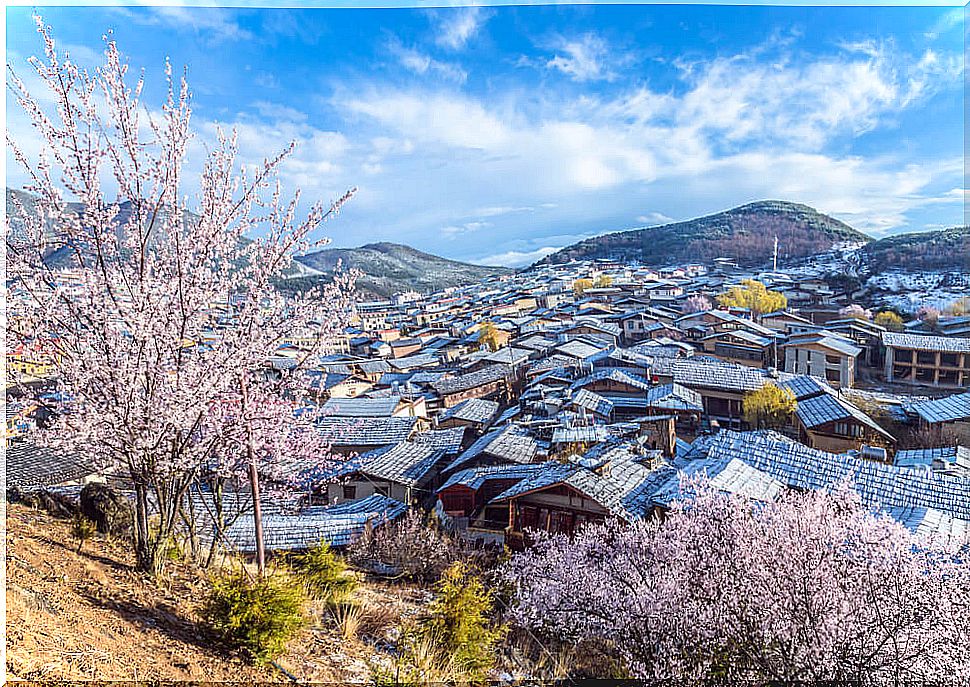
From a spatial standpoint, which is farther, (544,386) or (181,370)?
(544,386)

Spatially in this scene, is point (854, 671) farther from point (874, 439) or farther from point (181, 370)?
point (874, 439)

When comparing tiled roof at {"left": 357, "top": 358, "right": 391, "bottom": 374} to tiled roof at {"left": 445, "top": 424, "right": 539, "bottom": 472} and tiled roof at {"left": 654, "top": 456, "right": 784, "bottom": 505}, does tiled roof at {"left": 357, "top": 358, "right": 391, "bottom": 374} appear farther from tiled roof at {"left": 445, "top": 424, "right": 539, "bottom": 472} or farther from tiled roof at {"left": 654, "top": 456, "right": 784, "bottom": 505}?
tiled roof at {"left": 654, "top": 456, "right": 784, "bottom": 505}

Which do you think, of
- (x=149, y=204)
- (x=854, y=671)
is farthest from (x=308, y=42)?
(x=854, y=671)

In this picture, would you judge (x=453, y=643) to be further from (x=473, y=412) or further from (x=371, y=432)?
(x=473, y=412)

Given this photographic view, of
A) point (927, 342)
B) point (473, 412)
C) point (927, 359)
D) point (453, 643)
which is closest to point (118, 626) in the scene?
point (453, 643)

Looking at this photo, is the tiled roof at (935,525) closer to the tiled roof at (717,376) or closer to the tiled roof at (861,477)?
the tiled roof at (861,477)

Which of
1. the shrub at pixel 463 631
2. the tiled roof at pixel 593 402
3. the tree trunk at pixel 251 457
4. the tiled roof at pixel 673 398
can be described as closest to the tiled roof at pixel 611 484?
the shrub at pixel 463 631
